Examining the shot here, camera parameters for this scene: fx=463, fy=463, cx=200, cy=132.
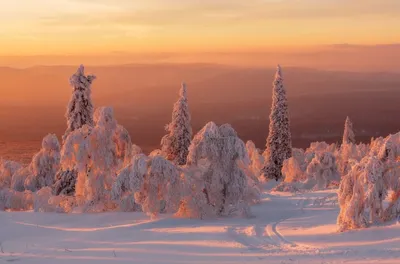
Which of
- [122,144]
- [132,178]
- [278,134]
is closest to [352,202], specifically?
[132,178]

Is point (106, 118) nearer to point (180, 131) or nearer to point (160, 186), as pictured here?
point (160, 186)

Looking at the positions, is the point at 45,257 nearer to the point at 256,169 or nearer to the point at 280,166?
the point at 280,166

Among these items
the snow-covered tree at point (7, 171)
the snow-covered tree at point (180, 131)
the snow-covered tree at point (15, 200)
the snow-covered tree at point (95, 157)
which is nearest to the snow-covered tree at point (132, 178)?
the snow-covered tree at point (95, 157)

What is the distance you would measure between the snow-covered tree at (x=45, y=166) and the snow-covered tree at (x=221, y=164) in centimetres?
2043

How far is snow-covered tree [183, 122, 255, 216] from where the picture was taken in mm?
24609

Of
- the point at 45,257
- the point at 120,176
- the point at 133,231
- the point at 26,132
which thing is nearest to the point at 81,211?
the point at 120,176

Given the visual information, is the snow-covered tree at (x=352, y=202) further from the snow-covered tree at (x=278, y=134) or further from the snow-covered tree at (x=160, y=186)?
the snow-covered tree at (x=278, y=134)

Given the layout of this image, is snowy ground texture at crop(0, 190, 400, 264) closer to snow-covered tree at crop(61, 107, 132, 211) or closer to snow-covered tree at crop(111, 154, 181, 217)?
snow-covered tree at crop(111, 154, 181, 217)

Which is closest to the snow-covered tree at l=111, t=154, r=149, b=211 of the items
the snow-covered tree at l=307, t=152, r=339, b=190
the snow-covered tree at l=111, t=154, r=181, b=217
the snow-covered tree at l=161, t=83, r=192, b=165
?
the snow-covered tree at l=111, t=154, r=181, b=217

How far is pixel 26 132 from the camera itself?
126 m

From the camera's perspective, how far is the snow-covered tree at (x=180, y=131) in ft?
152

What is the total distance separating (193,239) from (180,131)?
28.7 meters

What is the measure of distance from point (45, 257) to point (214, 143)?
11728mm

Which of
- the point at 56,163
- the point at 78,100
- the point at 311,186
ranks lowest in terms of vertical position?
the point at 311,186
